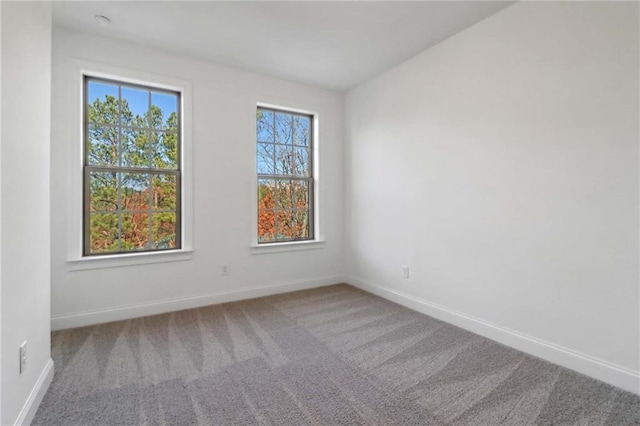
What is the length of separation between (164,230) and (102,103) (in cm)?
141

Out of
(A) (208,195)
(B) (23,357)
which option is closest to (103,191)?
(A) (208,195)

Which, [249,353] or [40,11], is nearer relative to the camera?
[40,11]

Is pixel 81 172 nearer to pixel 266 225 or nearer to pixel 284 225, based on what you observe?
pixel 266 225

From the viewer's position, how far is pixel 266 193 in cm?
402

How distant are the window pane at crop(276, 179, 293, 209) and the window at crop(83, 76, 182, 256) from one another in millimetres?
1219

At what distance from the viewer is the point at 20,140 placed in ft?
5.10

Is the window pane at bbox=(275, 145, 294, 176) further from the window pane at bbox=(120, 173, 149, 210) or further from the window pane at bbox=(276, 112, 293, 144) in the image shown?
the window pane at bbox=(120, 173, 149, 210)

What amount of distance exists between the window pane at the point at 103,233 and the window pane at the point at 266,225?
1545mm

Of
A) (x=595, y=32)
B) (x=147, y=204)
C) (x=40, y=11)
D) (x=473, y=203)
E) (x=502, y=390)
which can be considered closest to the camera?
(x=40, y=11)

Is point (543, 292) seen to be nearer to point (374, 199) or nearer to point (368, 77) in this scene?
point (374, 199)

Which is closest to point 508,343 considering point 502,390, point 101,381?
point 502,390

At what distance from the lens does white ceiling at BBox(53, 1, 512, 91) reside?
2.51m

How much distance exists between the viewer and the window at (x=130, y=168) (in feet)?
10.00

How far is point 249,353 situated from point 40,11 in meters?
2.59
